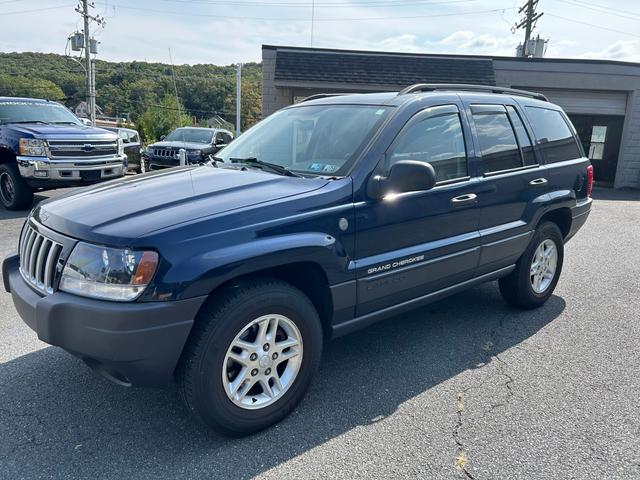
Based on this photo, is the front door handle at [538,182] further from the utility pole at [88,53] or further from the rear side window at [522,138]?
the utility pole at [88,53]

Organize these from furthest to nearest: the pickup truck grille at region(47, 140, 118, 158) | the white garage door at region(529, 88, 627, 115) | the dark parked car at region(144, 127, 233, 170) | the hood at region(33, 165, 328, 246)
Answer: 1. the white garage door at region(529, 88, 627, 115)
2. the dark parked car at region(144, 127, 233, 170)
3. the pickup truck grille at region(47, 140, 118, 158)
4. the hood at region(33, 165, 328, 246)

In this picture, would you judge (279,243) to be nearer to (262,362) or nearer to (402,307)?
(262,362)

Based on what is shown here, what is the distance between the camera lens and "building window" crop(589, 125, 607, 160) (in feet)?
56.6

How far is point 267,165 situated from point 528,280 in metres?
2.66

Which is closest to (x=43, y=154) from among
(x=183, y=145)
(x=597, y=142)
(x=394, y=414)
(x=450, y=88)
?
(x=183, y=145)

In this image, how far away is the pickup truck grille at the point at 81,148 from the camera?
8.49m

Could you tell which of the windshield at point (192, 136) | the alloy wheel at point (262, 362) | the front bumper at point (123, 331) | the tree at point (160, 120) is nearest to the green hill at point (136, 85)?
the tree at point (160, 120)

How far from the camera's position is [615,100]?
16453 millimetres

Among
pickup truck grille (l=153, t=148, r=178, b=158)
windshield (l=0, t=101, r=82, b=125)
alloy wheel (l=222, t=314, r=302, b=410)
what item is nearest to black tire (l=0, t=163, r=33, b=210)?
windshield (l=0, t=101, r=82, b=125)

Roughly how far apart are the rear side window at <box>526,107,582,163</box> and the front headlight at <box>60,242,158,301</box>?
3691mm

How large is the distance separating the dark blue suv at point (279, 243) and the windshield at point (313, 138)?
2 centimetres

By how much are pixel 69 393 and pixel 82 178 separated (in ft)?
21.1

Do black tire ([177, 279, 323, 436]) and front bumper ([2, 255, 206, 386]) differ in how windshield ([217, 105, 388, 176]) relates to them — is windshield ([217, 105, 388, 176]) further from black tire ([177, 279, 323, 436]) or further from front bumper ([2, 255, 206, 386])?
front bumper ([2, 255, 206, 386])

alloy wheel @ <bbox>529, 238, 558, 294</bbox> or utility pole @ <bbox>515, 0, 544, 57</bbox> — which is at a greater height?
utility pole @ <bbox>515, 0, 544, 57</bbox>
